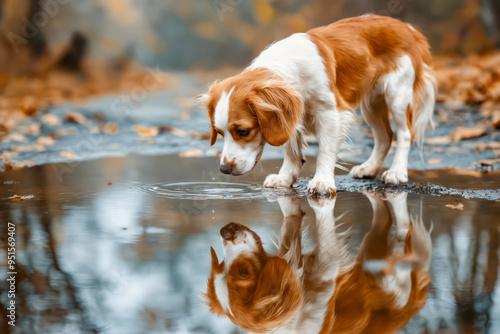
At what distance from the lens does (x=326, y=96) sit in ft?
13.0

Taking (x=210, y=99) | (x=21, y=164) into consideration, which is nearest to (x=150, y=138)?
(x=21, y=164)

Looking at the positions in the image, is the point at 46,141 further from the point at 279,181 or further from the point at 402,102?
the point at 402,102

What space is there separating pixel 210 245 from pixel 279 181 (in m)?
1.45

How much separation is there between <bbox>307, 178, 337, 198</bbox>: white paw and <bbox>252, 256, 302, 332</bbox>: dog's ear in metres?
1.40

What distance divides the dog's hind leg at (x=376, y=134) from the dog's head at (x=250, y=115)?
113cm

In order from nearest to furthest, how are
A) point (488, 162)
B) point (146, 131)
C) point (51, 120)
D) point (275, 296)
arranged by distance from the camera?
point (275, 296) → point (488, 162) → point (146, 131) → point (51, 120)

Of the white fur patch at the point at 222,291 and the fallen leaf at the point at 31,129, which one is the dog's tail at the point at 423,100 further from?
the fallen leaf at the point at 31,129

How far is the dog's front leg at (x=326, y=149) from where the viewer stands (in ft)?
13.0

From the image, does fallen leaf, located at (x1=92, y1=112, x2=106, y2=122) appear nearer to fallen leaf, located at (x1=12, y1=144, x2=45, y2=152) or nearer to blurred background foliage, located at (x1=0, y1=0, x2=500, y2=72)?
fallen leaf, located at (x1=12, y1=144, x2=45, y2=152)

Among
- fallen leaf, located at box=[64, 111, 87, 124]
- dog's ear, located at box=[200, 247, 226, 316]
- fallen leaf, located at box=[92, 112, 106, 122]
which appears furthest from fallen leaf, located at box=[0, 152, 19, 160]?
dog's ear, located at box=[200, 247, 226, 316]

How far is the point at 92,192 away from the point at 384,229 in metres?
1.99

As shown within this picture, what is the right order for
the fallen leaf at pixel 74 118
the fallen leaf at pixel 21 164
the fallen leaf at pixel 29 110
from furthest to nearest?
the fallen leaf at pixel 29 110
the fallen leaf at pixel 74 118
the fallen leaf at pixel 21 164

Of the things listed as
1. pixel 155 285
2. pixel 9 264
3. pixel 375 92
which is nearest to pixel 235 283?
pixel 155 285

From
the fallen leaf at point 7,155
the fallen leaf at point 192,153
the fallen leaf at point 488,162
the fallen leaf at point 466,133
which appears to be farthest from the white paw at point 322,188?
the fallen leaf at point 7,155
